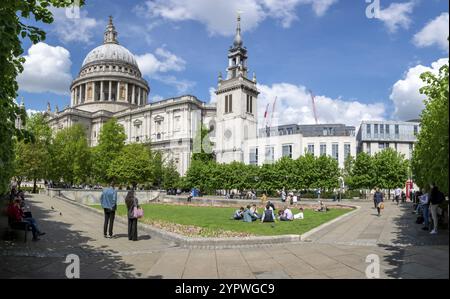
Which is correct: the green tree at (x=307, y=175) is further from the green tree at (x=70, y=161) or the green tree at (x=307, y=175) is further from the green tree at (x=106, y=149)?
the green tree at (x=70, y=161)

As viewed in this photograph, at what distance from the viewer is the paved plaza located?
356 inches

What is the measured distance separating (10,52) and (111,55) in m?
136

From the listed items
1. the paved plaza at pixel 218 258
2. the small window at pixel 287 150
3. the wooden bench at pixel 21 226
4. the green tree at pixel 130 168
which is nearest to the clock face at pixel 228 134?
the small window at pixel 287 150

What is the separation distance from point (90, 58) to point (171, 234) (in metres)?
137

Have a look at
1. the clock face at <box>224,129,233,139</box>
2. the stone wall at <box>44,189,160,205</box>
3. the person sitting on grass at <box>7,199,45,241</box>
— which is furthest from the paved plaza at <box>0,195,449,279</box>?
the clock face at <box>224,129,233,139</box>

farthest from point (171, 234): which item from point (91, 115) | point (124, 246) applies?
point (91, 115)

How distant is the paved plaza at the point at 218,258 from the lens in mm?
9031

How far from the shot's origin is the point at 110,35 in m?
144

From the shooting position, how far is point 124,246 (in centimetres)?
1378

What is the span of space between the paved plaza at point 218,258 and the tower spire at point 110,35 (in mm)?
140004

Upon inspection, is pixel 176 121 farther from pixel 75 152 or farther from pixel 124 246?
pixel 124 246

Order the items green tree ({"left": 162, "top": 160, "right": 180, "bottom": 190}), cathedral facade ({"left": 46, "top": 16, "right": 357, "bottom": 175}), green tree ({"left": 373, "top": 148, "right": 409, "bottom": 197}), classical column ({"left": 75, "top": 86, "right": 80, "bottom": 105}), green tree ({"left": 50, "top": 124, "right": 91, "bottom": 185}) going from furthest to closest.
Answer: classical column ({"left": 75, "top": 86, "right": 80, "bottom": 105}), cathedral facade ({"left": 46, "top": 16, "right": 357, "bottom": 175}), green tree ({"left": 162, "top": 160, "right": 180, "bottom": 190}), green tree ({"left": 50, "top": 124, "right": 91, "bottom": 185}), green tree ({"left": 373, "top": 148, "right": 409, "bottom": 197})

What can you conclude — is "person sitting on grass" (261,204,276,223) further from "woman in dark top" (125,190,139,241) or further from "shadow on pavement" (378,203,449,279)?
"woman in dark top" (125,190,139,241)

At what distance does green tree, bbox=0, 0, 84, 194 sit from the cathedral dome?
130m
